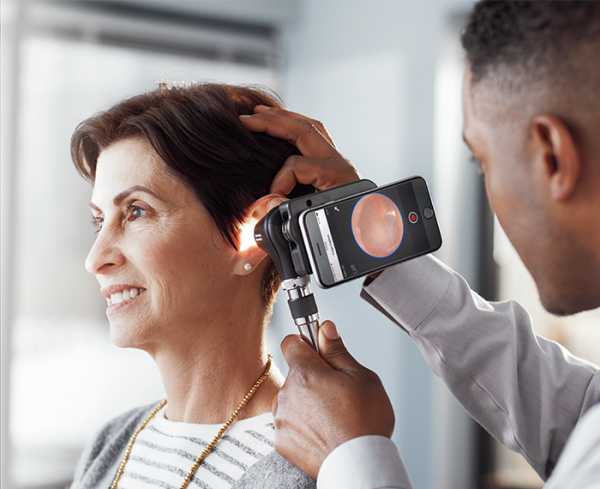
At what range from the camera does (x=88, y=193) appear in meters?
2.68

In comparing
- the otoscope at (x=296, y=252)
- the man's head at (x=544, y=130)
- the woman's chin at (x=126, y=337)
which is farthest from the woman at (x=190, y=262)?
the man's head at (x=544, y=130)

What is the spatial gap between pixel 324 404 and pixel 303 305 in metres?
0.13

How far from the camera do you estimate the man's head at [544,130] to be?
61cm

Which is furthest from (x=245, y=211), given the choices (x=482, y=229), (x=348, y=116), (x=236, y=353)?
(x=348, y=116)

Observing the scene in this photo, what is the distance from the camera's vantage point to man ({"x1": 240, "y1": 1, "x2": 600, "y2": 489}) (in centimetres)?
62

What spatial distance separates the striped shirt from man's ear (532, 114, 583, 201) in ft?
1.78

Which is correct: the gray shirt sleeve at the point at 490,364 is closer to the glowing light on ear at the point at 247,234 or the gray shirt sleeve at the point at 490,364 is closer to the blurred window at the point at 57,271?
the glowing light on ear at the point at 247,234

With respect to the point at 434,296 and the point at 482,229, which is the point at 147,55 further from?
the point at 434,296

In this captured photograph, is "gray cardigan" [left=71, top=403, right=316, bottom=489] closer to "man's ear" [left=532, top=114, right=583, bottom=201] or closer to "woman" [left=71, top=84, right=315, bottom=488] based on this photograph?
"woman" [left=71, top=84, right=315, bottom=488]

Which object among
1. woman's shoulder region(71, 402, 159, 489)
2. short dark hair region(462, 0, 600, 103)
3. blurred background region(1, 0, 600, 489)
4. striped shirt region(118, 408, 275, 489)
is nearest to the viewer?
short dark hair region(462, 0, 600, 103)

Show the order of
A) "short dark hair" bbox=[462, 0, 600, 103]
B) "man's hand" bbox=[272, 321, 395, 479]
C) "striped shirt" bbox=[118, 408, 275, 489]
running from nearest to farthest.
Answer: "short dark hair" bbox=[462, 0, 600, 103] < "man's hand" bbox=[272, 321, 395, 479] < "striped shirt" bbox=[118, 408, 275, 489]

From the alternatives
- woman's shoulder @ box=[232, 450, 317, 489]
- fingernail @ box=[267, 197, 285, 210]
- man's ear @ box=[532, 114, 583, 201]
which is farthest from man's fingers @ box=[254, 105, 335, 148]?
woman's shoulder @ box=[232, 450, 317, 489]

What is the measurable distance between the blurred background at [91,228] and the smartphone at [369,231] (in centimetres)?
162

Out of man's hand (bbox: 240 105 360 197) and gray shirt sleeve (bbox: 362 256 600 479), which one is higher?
man's hand (bbox: 240 105 360 197)
